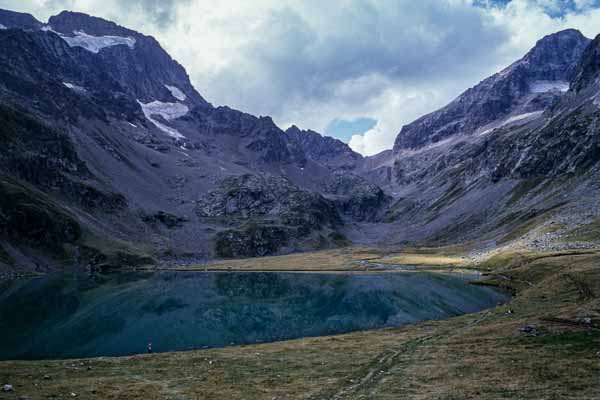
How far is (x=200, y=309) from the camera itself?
94.6 m

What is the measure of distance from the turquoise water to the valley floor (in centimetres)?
1735

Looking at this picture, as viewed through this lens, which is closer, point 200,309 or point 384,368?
point 384,368

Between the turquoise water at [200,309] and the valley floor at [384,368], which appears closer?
the valley floor at [384,368]

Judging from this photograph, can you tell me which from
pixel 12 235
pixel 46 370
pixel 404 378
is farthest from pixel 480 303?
pixel 12 235

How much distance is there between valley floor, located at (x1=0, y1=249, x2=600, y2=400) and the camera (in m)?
27.4

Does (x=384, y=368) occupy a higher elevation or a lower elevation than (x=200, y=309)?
lower

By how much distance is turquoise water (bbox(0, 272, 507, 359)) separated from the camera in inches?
2544

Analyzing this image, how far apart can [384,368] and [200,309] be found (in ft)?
216

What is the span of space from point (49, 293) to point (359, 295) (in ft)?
259

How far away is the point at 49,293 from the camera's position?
110 metres

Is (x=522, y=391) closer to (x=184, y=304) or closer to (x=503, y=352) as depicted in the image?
(x=503, y=352)

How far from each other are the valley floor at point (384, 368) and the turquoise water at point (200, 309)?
1735 cm

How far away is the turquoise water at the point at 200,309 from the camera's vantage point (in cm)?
6462

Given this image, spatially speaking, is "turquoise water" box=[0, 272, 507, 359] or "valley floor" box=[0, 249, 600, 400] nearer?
"valley floor" box=[0, 249, 600, 400]
